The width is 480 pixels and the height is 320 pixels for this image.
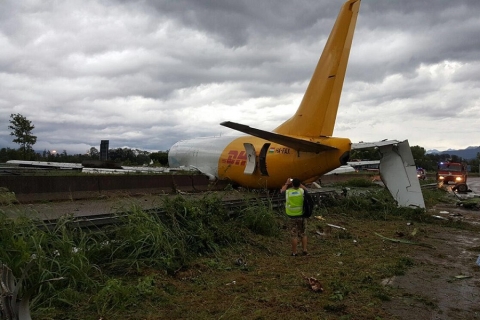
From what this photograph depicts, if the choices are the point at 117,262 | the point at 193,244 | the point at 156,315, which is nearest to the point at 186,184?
the point at 193,244

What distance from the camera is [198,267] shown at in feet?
21.1

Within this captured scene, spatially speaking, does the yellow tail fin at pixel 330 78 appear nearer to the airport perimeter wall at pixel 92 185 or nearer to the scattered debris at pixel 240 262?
the airport perimeter wall at pixel 92 185

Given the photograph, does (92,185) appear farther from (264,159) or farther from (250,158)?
(264,159)

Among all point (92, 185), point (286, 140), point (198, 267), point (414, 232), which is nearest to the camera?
point (198, 267)

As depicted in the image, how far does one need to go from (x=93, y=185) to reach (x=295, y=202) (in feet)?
24.8

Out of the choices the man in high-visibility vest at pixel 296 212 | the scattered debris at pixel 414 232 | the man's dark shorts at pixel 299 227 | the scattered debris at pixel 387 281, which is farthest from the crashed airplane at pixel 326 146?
the scattered debris at pixel 387 281

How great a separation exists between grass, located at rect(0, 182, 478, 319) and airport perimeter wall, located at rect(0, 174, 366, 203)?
15.6 feet

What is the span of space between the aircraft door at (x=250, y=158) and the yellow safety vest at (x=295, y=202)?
5.71 metres

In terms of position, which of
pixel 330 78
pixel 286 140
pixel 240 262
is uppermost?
pixel 330 78

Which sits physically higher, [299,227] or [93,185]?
[93,185]

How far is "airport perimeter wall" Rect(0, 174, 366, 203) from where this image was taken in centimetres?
1092

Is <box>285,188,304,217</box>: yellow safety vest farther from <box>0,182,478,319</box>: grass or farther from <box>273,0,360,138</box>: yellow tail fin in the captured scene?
<box>273,0,360,138</box>: yellow tail fin

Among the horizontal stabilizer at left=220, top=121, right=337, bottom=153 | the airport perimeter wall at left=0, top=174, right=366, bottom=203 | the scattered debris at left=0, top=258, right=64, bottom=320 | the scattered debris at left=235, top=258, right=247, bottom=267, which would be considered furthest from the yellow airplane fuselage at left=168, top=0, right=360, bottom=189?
the scattered debris at left=0, top=258, right=64, bottom=320

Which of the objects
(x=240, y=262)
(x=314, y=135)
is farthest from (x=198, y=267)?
A: (x=314, y=135)
